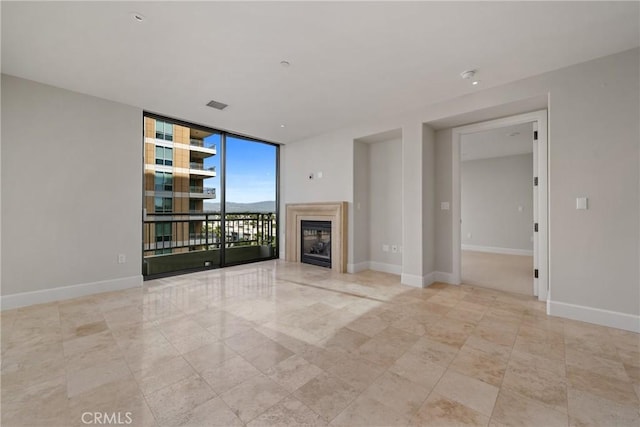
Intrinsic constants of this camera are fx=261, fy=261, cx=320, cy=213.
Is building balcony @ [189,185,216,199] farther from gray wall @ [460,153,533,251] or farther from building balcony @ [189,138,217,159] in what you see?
gray wall @ [460,153,533,251]

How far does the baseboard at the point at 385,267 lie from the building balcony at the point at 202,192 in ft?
11.0

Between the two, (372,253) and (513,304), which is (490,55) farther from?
(372,253)

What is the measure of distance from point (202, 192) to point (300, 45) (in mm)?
3416

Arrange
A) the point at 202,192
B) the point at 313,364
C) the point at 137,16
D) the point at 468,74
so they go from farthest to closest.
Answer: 1. the point at 202,192
2. the point at 468,74
3. the point at 137,16
4. the point at 313,364

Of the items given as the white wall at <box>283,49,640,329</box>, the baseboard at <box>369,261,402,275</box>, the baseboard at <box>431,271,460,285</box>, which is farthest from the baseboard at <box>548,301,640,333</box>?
the baseboard at <box>369,261,402,275</box>

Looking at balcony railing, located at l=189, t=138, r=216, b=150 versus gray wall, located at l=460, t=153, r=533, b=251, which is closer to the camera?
balcony railing, located at l=189, t=138, r=216, b=150

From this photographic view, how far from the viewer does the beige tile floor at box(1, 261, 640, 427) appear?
1.46 m

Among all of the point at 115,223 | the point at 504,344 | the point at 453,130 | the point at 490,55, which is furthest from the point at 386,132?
the point at 115,223

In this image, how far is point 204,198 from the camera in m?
4.97

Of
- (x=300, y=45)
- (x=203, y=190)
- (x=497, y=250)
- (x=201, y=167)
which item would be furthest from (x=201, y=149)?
(x=497, y=250)

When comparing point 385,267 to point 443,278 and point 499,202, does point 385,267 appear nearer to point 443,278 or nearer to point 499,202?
point 443,278

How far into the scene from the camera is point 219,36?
236cm

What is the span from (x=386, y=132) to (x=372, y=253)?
226 cm

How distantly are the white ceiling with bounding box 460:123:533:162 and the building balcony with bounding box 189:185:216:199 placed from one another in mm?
5166
